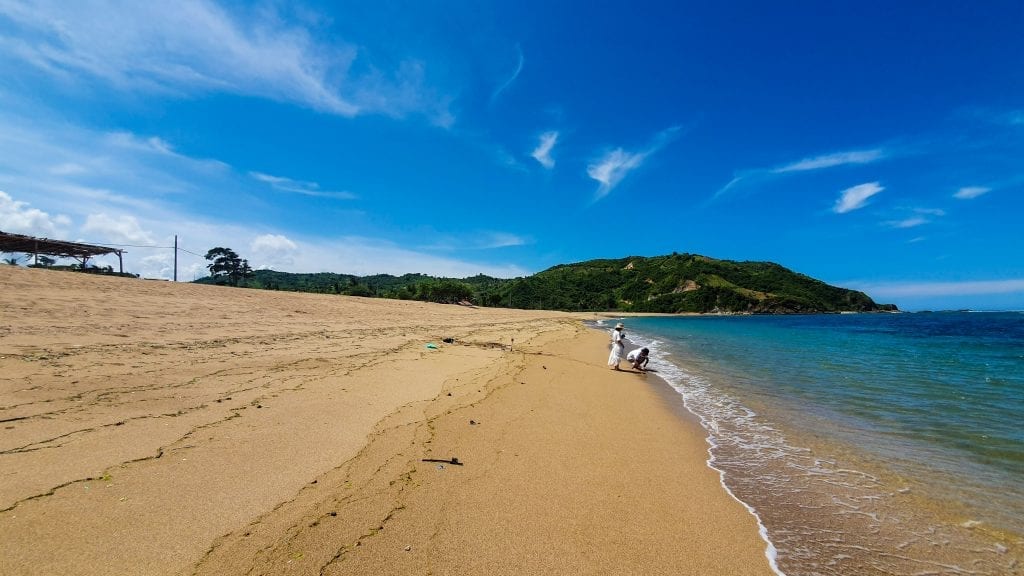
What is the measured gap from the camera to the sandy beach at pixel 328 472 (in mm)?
3057

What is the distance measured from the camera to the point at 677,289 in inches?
5861

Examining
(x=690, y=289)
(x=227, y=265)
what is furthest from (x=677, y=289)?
(x=227, y=265)

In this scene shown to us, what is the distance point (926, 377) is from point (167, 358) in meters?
22.2

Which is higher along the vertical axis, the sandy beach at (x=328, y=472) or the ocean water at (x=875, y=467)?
the sandy beach at (x=328, y=472)

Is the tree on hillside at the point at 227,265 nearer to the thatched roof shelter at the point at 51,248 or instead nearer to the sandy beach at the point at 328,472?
the thatched roof shelter at the point at 51,248

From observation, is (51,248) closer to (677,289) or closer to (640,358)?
(640,358)

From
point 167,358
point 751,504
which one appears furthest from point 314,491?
point 167,358

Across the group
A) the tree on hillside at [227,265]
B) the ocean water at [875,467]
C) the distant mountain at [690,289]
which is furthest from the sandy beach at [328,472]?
the distant mountain at [690,289]

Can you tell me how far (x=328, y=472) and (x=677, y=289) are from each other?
518 feet

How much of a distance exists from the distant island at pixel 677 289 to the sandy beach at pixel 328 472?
99234 mm

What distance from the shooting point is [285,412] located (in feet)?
20.1

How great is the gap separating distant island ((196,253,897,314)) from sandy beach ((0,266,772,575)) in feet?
326

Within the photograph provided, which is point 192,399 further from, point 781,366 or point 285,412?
point 781,366

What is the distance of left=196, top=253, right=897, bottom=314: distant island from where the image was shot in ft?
434
